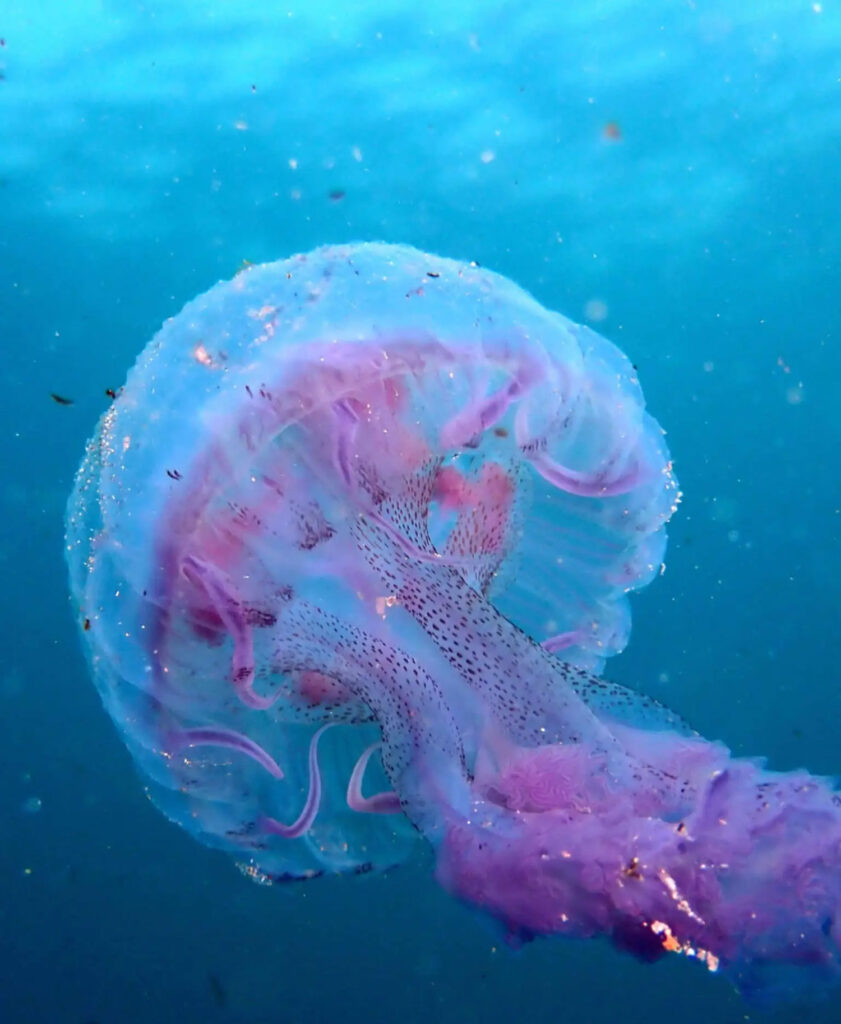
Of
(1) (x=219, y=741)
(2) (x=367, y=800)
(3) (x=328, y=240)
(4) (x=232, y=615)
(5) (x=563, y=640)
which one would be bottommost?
(3) (x=328, y=240)

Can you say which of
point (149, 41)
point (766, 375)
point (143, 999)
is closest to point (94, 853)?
point (143, 999)

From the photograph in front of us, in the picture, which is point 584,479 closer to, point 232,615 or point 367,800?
point 232,615

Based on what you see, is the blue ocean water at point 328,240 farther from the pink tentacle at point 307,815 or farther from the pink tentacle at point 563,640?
the pink tentacle at point 307,815

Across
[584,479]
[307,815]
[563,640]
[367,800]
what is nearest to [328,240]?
[563,640]

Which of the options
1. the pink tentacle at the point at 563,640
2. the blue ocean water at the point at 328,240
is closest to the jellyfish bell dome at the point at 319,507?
the pink tentacle at the point at 563,640

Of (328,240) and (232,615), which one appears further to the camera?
(328,240)

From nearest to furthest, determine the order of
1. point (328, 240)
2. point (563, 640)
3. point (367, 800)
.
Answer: point (367, 800) → point (563, 640) → point (328, 240)
